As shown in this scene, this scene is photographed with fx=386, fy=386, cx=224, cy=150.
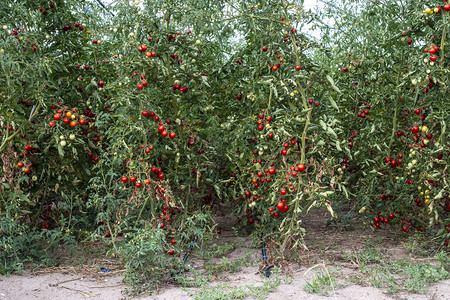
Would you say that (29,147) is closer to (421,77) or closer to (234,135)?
(234,135)

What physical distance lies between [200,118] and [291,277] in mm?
1300

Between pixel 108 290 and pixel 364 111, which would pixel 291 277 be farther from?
pixel 364 111

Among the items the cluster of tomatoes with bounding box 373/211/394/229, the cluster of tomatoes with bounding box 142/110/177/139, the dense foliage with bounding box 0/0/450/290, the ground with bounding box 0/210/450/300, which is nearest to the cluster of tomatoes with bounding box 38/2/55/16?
the dense foliage with bounding box 0/0/450/290

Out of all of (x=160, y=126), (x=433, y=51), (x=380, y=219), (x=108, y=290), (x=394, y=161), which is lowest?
(x=108, y=290)

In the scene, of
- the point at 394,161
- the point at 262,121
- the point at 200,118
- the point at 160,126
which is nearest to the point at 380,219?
the point at 394,161

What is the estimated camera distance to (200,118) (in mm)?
2922

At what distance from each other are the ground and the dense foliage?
180 millimetres

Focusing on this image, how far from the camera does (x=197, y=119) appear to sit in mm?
2848

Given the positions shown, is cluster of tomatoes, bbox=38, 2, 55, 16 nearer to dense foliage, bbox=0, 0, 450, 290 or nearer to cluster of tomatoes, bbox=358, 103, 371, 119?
dense foliage, bbox=0, 0, 450, 290

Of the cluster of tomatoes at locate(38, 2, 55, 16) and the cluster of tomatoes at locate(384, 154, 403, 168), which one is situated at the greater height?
the cluster of tomatoes at locate(38, 2, 55, 16)

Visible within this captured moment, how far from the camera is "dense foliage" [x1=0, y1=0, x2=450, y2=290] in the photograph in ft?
8.06

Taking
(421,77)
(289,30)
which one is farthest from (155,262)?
(421,77)

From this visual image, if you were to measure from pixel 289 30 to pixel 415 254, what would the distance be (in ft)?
6.15

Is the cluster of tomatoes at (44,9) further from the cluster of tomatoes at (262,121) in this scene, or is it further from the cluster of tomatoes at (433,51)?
the cluster of tomatoes at (433,51)
